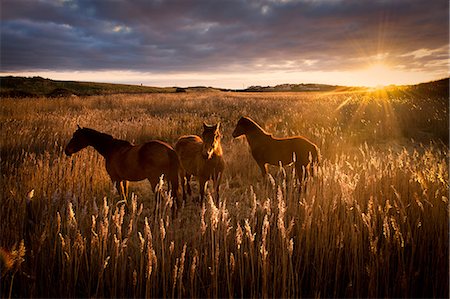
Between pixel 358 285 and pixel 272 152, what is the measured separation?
12.6ft

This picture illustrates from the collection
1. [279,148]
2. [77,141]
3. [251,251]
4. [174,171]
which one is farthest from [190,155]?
[251,251]

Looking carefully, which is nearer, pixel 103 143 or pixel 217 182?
pixel 217 182

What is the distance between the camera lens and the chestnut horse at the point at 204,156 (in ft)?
16.0

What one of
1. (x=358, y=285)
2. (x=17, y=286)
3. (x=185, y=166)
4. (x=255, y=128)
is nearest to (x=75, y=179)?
(x=185, y=166)

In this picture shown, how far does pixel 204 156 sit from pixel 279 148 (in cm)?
198

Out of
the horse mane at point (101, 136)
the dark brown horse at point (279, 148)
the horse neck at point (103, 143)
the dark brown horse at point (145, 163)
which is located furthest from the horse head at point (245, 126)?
the horse neck at point (103, 143)

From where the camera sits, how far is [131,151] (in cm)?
497

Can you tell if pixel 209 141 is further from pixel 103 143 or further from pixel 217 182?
pixel 103 143

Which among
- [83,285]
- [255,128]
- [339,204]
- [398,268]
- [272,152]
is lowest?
[83,285]

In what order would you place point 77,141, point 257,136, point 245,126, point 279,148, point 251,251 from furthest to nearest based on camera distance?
1. point 245,126
2. point 257,136
3. point 279,148
4. point 77,141
5. point 251,251

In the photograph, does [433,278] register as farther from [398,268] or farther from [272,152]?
[272,152]

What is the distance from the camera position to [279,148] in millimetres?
6066

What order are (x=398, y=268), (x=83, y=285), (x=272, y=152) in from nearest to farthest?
(x=398, y=268) < (x=83, y=285) < (x=272, y=152)

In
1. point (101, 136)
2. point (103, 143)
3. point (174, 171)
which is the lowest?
point (174, 171)
